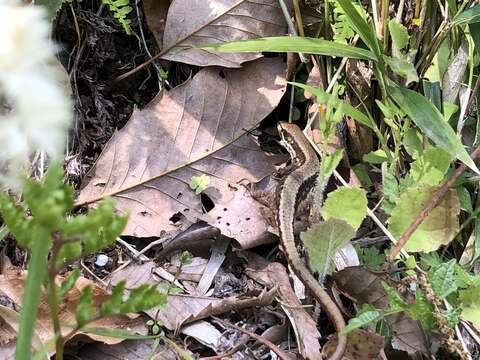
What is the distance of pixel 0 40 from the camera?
1.13 meters

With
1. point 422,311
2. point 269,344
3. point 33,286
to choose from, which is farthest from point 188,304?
point 33,286

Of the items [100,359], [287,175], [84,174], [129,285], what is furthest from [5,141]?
[287,175]

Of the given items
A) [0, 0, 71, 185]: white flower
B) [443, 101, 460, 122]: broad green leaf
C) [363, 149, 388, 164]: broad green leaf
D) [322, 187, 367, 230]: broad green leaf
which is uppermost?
[0, 0, 71, 185]: white flower

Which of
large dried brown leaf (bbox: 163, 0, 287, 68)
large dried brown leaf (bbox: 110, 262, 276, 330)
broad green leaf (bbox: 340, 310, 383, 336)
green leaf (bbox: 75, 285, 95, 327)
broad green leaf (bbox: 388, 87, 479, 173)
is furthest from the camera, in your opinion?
large dried brown leaf (bbox: 163, 0, 287, 68)

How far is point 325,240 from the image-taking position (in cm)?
261

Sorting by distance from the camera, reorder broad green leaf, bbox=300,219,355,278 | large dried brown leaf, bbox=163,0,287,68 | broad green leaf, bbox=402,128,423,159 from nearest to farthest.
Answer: broad green leaf, bbox=300,219,355,278 < broad green leaf, bbox=402,128,423,159 < large dried brown leaf, bbox=163,0,287,68

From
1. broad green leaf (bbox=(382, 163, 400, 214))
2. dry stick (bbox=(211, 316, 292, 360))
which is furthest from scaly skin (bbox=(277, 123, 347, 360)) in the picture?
broad green leaf (bbox=(382, 163, 400, 214))

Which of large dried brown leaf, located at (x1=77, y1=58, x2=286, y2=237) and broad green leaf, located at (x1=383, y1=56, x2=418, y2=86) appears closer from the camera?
broad green leaf, located at (x1=383, y1=56, x2=418, y2=86)

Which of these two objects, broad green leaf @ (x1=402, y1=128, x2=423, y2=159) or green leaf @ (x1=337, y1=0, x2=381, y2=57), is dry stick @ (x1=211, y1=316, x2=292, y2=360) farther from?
green leaf @ (x1=337, y1=0, x2=381, y2=57)

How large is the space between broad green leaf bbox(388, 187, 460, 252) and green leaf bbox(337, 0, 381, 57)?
66 centimetres

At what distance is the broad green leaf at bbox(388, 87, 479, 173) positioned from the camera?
277cm

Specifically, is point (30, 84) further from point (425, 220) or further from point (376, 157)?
point (376, 157)

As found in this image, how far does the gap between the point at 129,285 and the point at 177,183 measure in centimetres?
56

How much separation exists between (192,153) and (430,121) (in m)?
1.06
